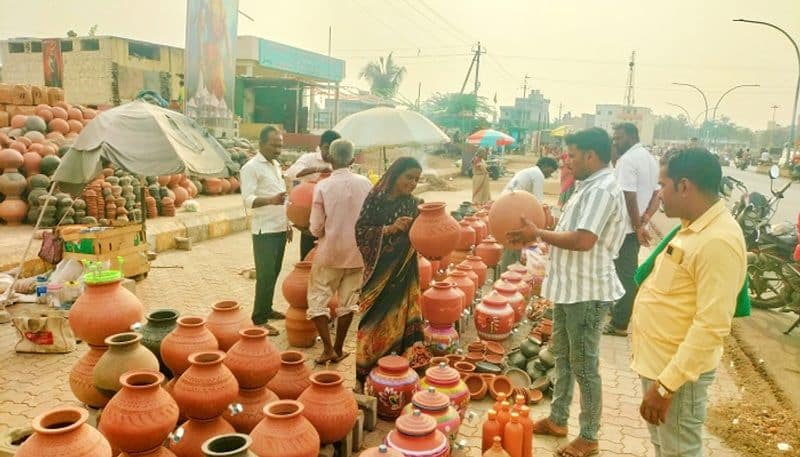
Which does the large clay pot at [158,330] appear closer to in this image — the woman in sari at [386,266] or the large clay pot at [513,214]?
the woman in sari at [386,266]

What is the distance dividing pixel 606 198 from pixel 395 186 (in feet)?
4.73

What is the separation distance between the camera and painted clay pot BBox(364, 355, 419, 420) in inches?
143

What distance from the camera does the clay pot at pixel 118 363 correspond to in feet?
9.75

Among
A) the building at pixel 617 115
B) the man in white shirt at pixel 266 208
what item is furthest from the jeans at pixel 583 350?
the building at pixel 617 115

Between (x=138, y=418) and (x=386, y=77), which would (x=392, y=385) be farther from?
(x=386, y=77)

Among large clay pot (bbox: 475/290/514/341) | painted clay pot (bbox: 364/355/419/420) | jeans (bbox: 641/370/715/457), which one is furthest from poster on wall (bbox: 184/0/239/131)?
jeans (bbox: 641/370/715/457)

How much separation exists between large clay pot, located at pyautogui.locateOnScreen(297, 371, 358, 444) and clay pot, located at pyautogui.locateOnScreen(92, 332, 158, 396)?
2.93ft

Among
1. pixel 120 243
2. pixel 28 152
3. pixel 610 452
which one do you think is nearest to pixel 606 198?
pixel 610 452

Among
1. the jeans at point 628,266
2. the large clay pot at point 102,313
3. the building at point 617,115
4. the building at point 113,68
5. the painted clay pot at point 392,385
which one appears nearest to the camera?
the large clay pot at point 102,313

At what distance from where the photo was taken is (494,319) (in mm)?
5164

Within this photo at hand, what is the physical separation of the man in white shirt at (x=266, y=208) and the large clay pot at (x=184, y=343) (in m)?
1.98

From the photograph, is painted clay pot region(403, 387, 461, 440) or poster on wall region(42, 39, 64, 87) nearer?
painted clay pot region(403, 387, 461, 440)

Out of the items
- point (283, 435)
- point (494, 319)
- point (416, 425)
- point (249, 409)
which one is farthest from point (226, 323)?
point (494, 319)

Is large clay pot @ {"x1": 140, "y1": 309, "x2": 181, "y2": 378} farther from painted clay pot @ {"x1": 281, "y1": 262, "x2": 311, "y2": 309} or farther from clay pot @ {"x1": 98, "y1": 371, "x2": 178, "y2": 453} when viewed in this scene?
painted clay pot @ {"x1": 281, "y1": 262, "x2": 311, "y2": 309}
